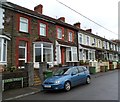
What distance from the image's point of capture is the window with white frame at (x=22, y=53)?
55.1ft

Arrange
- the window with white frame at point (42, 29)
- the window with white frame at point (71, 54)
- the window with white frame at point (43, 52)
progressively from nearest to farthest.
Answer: the window with white frame at point (43, 52) < the window with white frame at point (42, 29) < the window with white frame at point (71, 54)

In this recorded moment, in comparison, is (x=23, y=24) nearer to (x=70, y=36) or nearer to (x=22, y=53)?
(x=22, y=53)

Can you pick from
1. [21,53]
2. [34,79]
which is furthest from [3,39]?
[34,79]

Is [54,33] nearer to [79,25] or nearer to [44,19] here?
[44,19]

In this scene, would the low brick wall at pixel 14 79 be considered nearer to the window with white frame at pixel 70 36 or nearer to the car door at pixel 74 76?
the car door at pixel 74 76

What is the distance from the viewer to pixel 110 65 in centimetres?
2989

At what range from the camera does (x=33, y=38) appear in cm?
1834

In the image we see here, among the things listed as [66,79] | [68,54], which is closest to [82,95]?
[66,79]

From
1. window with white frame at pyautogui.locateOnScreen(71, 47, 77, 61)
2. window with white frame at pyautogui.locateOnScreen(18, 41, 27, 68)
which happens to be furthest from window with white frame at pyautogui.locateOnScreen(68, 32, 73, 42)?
window with white frame at pyautogui.locateOnScreen(18, 41, 27, 68)

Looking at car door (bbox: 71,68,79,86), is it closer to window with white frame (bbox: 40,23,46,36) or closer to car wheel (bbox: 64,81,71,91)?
car wheel (bbox: 64,81,71,91)

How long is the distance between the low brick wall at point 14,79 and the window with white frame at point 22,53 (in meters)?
4.08

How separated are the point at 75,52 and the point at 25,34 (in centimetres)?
1009

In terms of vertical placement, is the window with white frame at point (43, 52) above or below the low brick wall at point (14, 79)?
above

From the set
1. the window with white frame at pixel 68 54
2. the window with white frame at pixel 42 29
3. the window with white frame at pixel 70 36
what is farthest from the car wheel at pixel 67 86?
the window with white frame at pixel 70 36
